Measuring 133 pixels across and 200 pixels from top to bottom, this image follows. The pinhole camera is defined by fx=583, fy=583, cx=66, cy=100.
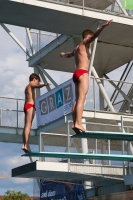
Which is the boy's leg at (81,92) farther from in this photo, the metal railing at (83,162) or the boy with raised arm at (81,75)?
the metal railing at (83,162)

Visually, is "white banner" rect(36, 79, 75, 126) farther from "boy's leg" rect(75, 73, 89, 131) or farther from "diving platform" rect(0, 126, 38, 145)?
"boy's leg" rect(75, 73, 89, 131)

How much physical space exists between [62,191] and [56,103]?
4460 mm

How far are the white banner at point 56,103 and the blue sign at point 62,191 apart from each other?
3.27 meters

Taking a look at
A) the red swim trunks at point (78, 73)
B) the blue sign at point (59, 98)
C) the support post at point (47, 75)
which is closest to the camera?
the red swim trunks at point (78, 73)

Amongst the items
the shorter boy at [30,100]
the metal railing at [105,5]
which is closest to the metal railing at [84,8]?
the metal railing at [105,5]

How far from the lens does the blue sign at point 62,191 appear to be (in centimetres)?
2762

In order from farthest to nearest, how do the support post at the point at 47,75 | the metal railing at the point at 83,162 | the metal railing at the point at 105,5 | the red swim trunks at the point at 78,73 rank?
the support post at the point at 47,75, the metal railing at the point at 105,5, the metal railing at the point at 83,162, the red swim trunks at the point at 78,73

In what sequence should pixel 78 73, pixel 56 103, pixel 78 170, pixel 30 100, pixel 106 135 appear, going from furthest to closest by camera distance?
pixel 56 103
pixel 78 170
pixel 30 100
pixel 106 135
pixel 78 73

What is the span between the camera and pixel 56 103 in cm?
2789

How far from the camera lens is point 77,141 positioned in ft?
91.9

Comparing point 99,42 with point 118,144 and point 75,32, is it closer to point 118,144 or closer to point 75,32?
point 75,32

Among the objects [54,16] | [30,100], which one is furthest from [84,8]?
[30,100]

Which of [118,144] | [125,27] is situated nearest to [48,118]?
[118,144]

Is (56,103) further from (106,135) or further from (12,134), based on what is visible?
(106,135)
